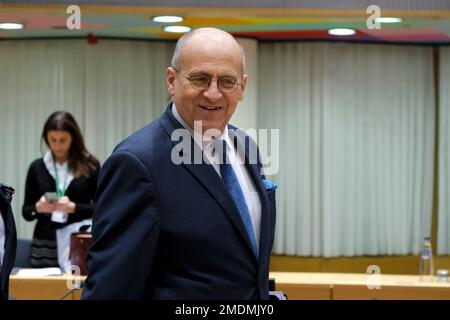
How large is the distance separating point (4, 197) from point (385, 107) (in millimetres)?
5812

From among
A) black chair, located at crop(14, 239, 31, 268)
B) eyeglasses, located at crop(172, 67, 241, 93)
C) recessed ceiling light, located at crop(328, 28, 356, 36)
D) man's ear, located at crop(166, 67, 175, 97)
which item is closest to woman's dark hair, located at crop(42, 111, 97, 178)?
black chair, located at crop(14, 239, 31, 268)

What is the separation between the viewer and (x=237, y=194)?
217cm

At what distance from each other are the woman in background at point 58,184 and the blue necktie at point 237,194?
295 cm

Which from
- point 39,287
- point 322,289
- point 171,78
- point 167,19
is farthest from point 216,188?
point 167,19

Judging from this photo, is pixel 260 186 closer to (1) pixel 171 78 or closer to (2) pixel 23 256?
(1) pixel 171 78

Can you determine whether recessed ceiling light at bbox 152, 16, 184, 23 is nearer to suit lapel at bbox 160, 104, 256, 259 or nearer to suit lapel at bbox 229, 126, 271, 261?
suit lapel at bbox 229, 126, 271, 261

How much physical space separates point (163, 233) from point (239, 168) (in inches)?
14.8

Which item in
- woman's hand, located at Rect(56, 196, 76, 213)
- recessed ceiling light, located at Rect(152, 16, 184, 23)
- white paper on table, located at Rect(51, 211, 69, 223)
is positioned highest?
recessed ceiling light, located at Rect(152, 16, 184, 23)

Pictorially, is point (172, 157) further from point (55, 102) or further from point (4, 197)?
point (55, 102)

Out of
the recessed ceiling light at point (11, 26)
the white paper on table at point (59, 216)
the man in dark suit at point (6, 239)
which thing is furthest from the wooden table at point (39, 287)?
the man in dark suit at point (6, 239)

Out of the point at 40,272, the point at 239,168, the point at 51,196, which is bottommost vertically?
the point at 40,272

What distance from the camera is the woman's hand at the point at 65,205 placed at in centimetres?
498

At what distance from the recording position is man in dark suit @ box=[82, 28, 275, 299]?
1.98 meters
